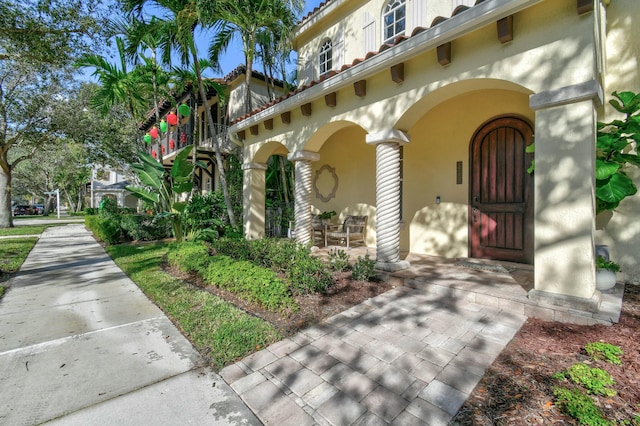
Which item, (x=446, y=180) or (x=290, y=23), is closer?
(x=446, y=180)

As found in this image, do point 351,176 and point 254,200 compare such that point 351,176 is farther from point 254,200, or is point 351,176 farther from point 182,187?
point 182,187

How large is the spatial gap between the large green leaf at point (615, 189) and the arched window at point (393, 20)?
18.9 ft

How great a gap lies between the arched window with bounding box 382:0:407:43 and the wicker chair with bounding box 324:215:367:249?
5063 mm

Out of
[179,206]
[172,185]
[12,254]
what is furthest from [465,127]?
[12,254]

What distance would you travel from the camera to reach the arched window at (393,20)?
769cm

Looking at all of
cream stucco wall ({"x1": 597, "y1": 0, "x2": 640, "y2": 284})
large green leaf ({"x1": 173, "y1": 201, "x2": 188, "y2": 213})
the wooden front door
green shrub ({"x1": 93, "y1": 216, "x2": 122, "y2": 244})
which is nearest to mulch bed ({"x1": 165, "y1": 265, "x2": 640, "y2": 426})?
cream stucco wall ({"x1": 597, "y1": 0, "x2": 640, "y2": 284})

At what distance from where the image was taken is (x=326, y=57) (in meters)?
9.81

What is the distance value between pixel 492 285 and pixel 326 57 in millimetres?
8553

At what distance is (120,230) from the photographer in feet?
39.4

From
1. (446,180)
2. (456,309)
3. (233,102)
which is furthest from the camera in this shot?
(233,102)

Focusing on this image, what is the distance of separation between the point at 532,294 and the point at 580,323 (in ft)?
1.81

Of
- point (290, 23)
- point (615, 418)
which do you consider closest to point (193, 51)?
point (290, 23)

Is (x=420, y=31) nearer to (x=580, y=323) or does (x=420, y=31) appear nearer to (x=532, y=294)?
(x=532, y=294)

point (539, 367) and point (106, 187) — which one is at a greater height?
point (106, 187)
